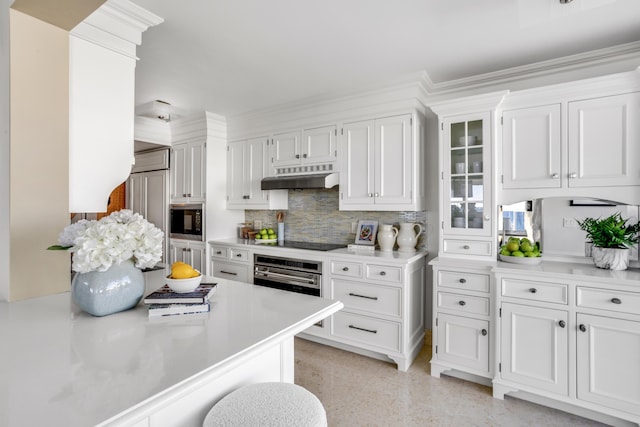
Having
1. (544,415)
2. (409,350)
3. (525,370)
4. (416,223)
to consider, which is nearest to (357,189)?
(416,223)

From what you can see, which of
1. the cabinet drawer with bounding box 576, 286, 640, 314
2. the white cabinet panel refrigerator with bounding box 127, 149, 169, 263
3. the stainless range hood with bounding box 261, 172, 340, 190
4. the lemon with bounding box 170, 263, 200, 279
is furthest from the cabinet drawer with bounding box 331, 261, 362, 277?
the white cabinet panel refrigerator with bounding box 127, 149, 169, 263

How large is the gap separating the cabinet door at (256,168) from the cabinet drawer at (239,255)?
0.60 m

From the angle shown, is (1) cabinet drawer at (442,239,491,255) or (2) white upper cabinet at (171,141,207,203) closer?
(1) cabinet drawer at (442,239,491,255)

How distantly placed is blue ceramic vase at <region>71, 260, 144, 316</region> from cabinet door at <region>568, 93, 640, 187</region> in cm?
272

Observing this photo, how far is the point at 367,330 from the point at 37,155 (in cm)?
251

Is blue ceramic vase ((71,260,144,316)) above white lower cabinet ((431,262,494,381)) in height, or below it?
above

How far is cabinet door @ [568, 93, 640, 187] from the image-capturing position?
2.12 metres

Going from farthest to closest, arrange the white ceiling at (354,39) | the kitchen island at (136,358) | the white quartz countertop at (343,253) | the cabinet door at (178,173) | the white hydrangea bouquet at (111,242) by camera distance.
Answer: the cabinet door at (178,173) → the white quartz countertop at (343,253) → the white ceiling at (354,39) → the white hydrangea bouquet at (111,242) → the kitchen island at (136,358)

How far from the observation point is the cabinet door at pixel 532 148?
2.34 m

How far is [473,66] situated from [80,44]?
2655mm

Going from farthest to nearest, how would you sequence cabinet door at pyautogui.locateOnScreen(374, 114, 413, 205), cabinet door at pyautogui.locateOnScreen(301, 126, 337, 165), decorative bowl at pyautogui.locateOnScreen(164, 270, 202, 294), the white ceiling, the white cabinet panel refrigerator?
the white cabinet panel refrigerator, cabinet door at pyautogui.locateOnScreen(301, 126, 337, 165), cabinet door at pyautogui.locateOnScreen(374, 114, 413, 205), the white ceiling, decorative bowl at pyautogui.locateOnScreen(164, 270, 202, 294)

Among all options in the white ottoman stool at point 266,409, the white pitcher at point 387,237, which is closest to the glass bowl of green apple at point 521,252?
the white pitcher at point 387,237

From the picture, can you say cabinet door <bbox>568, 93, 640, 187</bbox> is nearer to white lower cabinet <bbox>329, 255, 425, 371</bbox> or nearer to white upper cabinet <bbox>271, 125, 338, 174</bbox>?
white lower cabinet <bbox>329, 255, 425, 371</bbox>

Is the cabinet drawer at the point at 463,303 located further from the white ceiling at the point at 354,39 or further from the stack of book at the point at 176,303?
the stack of book at the point at 176,303
